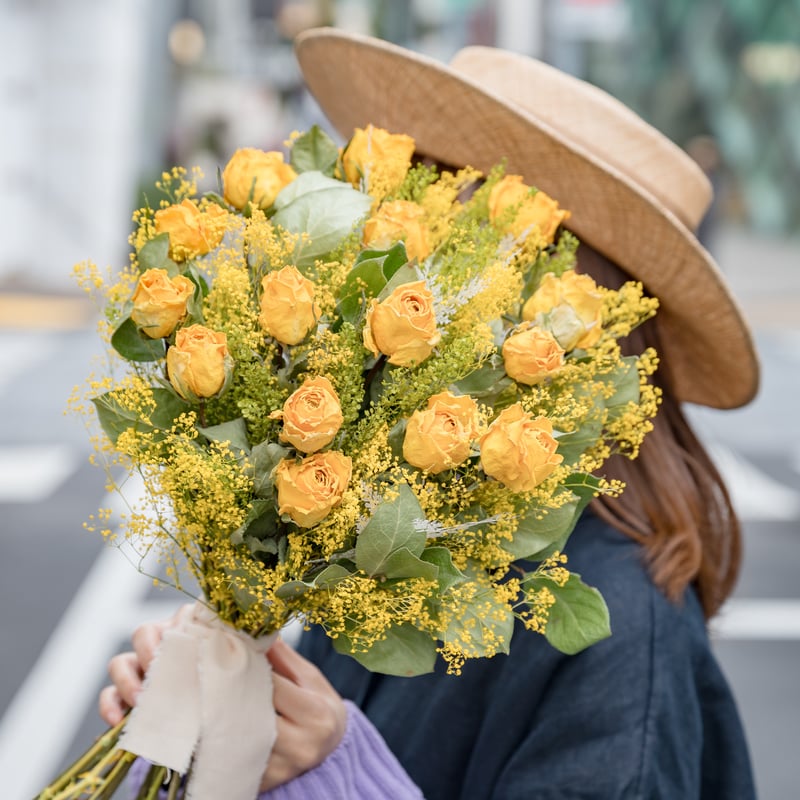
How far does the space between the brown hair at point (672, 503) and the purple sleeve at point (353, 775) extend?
1.37 feet

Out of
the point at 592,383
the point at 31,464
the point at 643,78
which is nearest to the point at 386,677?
the point at 592,383

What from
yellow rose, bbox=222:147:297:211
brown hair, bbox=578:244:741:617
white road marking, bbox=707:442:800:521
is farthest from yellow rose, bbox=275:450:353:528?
white road marking, bbox=707:442:800:521

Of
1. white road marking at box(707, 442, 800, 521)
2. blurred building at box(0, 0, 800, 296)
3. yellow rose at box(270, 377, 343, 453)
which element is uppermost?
blurred building at box(0, 0, 800, 296)

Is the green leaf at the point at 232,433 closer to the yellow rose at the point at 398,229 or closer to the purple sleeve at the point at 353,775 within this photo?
the yellow rose at the point at 398,229

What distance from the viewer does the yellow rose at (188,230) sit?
1087 mm

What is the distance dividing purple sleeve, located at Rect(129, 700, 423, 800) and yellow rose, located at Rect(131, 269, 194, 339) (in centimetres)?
58

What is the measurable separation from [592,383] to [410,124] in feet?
1.69

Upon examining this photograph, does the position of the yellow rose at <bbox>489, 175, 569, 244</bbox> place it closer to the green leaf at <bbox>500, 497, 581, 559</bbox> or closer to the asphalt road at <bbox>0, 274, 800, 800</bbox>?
the green leaf at <bbox>500, 497, 581, 559</bbox>

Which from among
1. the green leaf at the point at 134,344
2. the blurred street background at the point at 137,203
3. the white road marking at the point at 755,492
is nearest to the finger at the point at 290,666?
the green leaf at the point at 134,344

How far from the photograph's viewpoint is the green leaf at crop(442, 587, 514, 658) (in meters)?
1.06

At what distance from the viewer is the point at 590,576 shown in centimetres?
138

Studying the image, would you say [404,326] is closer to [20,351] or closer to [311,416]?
[311,416]

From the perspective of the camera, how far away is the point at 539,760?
1328 mm

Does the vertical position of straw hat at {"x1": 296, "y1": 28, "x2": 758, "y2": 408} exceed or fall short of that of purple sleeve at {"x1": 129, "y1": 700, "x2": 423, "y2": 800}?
it exceeds it
